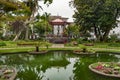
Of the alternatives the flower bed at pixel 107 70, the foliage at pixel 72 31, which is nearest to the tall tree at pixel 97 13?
the foliage at pixel 72 31

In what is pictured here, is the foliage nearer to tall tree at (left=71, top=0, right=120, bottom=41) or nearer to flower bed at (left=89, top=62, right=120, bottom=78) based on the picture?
tall tree at (left=71, top=0, right=120, bottom=41)

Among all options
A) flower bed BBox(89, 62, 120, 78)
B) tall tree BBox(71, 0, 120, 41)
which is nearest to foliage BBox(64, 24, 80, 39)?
→ tall tree BBox(71, 0, 120, 41)

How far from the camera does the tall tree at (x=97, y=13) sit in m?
38.7

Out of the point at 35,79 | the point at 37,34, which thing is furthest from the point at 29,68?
the point at 37,34

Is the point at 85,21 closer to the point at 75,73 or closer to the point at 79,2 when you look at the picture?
the point at 79,2

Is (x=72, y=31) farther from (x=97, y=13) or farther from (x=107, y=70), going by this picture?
(x=107, y=70)

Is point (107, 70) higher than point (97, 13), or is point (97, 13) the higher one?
point (97, 13)

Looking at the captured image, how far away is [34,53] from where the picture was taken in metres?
26.2

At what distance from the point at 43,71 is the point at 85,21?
1034 inches

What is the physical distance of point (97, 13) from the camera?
131 feet

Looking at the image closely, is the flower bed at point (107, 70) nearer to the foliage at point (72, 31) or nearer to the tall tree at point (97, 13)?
the tall tree at point (97, 13)

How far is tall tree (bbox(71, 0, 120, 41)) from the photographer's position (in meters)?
38.7

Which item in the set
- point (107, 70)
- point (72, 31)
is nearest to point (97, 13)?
point (72, 31)

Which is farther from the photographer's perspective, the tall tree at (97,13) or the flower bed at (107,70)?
the tall tree at (97,13)
